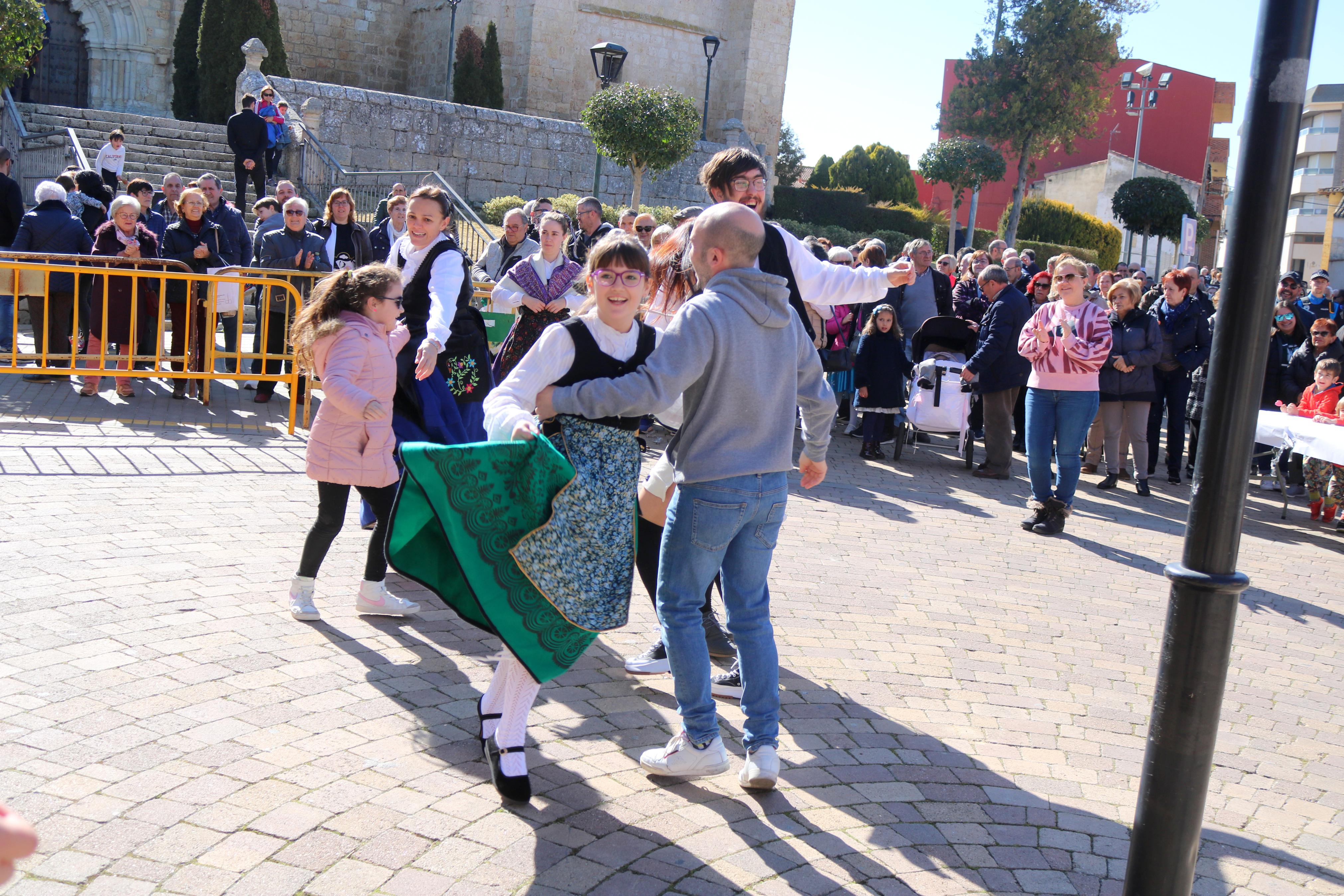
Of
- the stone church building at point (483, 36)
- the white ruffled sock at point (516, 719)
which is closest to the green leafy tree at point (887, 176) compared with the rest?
the stone church building at point (483, 36)

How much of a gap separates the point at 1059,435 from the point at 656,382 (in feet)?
18.7

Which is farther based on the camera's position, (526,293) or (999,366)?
(999,366)

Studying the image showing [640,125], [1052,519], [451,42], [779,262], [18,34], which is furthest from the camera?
[451,42]

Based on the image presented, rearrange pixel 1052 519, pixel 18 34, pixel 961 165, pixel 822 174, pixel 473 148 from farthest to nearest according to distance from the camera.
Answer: pixel 822 174 < pixel 961 165 < pixel 473 148 < pixel 18 34 < pixel 1052 519

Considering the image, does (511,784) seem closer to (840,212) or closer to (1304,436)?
(1304,436)

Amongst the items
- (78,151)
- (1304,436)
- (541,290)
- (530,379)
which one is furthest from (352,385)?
(78,151)

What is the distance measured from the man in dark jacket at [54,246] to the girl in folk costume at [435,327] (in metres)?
5.80

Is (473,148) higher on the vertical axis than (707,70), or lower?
lower

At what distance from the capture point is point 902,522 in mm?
8125

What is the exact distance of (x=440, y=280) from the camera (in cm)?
574

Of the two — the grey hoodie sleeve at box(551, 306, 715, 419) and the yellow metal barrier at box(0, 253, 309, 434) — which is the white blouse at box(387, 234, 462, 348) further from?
the yellow metal barrier at box(0, 253, 309, 434)

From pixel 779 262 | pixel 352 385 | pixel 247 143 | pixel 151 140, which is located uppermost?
pixel 151 140

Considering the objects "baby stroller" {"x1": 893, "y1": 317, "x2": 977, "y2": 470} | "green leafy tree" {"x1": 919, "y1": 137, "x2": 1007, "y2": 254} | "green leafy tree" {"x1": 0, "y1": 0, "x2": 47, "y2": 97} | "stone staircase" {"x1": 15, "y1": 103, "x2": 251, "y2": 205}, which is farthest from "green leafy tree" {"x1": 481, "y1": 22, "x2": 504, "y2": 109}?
"baby stroller" {"x1": 893, "y1": 317, "x2": 977, "y2": 470}

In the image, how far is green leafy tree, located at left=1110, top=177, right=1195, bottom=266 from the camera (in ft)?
99.0
